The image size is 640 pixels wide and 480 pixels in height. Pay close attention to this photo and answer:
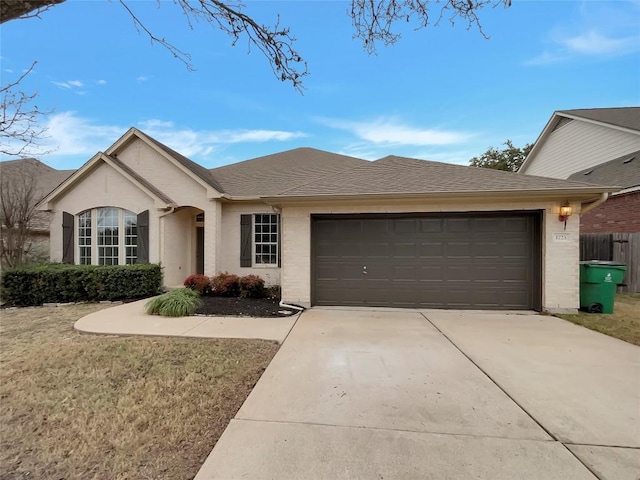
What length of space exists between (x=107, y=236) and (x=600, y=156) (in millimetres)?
22684

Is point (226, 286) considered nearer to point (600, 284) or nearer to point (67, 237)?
point (67, 237)

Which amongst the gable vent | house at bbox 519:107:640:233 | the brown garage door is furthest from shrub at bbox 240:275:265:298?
the gable vent

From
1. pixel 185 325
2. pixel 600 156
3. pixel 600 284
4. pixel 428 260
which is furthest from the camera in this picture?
pixel 600 156

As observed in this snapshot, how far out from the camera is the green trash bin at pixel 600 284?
272 inches

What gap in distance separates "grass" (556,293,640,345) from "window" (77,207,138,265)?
12.4 metres

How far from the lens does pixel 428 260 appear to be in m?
7.41

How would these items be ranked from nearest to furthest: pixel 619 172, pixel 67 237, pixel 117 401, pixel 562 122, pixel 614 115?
pixel 117 401
pixel 67 237
pixel 619 172
pixel 614 115
pixel 562 122

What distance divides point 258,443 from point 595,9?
302 inches

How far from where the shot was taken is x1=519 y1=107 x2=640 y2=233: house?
39.1 feet

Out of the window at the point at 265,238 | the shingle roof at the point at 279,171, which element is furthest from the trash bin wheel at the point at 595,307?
the window at the point at 265,238

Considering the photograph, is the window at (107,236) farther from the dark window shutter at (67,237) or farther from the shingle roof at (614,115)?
the shingle roof at (614,115)

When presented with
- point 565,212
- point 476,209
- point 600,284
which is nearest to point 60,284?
point 476,209

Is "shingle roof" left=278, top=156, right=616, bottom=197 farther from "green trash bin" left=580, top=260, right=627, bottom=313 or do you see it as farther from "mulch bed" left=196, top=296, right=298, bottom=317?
"mulch bed" left=196, top=296, right=298, bottom=317

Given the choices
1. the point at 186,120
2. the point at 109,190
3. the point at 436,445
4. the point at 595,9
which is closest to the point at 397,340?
the point at 436,445
